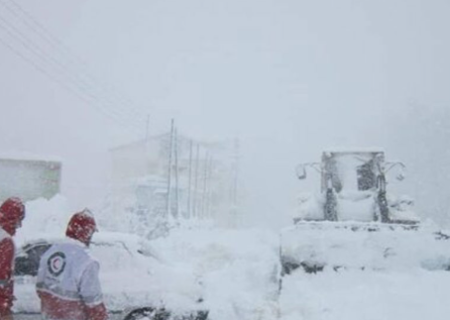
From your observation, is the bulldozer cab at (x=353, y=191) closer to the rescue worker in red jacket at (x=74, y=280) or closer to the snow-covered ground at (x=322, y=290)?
the snow-covered ground at (x=322, y=290)

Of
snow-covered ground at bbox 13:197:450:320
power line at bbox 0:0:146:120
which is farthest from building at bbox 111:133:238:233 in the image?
snow-covered ground at bbox 13:197:450:320

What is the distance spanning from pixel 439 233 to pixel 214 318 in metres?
4.72

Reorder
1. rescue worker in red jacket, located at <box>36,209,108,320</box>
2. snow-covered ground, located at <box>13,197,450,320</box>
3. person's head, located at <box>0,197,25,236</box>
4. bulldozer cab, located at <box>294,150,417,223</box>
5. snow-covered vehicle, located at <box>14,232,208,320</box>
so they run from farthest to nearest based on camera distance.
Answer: bulldozer cab, located at <box>294,150,417,223</box>, snow-covered ground, located at <box>13,197,450,320</box>, snow-covered vehicle, located at <box>14,232,208,320</box>, person's head, located at <box>0,197,25,236</box>, rescue worker in red jacket, located at <box>36,209,108,320</box>

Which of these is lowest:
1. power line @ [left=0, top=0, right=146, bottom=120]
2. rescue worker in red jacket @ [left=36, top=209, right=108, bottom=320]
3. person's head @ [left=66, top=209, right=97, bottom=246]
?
rescue worker in red jacket @ [left=36, top=209, right=108, bottom=320]

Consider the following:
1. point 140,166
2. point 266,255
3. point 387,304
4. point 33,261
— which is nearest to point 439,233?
point 387,304

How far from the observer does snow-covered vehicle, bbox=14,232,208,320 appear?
7.19 meters

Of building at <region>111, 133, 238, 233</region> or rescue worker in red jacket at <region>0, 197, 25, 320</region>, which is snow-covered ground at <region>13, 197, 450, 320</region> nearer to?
rescue worker in red jacket at <region>0, 197, 25, 320</region>

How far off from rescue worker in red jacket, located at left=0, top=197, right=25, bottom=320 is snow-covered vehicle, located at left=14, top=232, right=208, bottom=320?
74.4 inches

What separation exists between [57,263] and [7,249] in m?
0.90

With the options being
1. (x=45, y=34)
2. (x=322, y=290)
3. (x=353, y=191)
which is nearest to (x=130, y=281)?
(x=322, y=290)

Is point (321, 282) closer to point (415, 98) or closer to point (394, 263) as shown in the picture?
point (394, 263)

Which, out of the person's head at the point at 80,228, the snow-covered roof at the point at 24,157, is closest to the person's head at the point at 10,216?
the person's head at the point at 80,228

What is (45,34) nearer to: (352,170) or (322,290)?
(352,170)

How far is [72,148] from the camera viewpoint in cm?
12738
